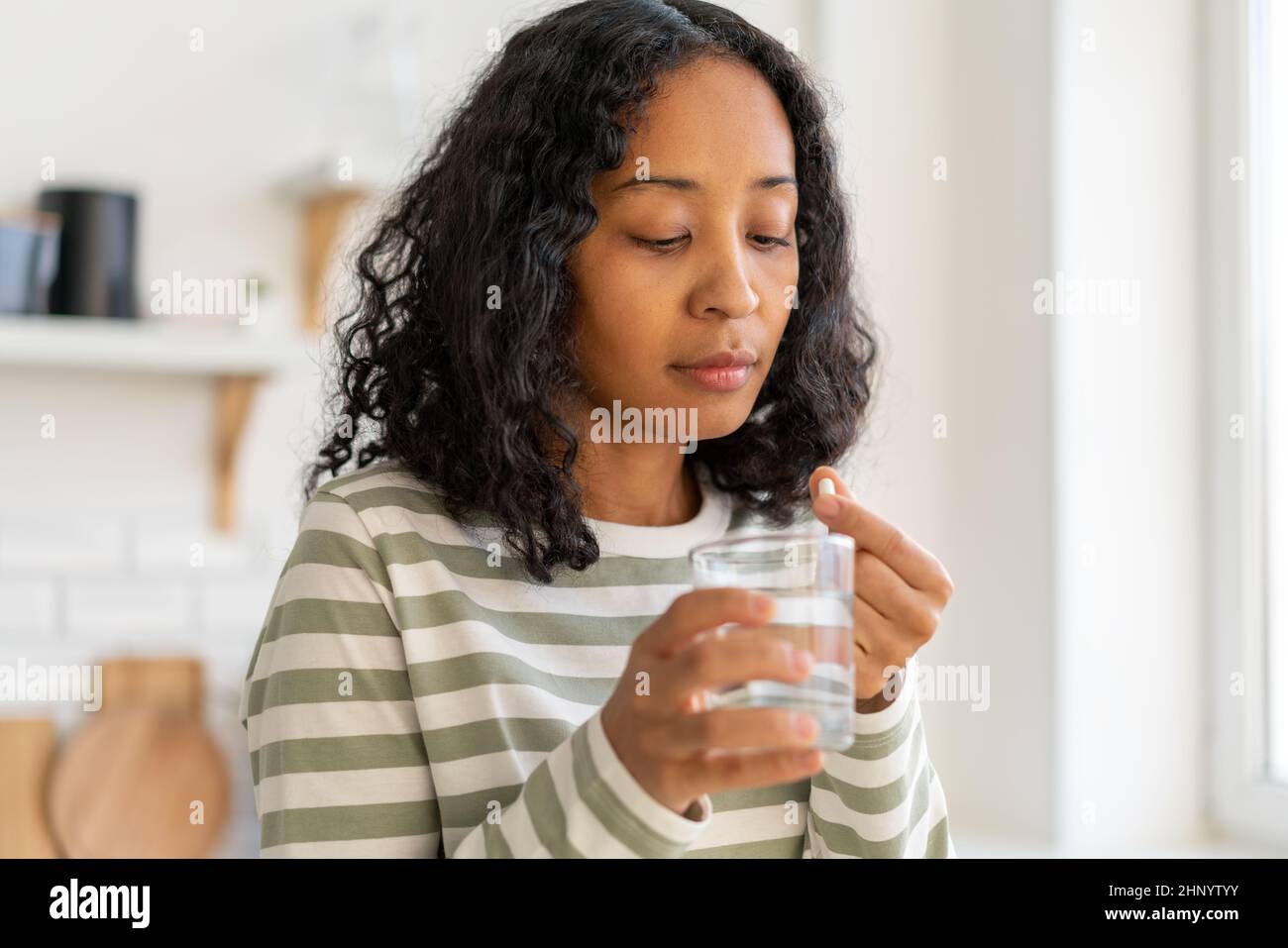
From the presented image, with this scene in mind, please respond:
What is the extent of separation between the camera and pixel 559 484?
93 centimetres

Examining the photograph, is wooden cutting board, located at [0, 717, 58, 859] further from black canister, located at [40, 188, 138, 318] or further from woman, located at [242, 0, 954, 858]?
→ woman, located at [242, 0, 954, 858]

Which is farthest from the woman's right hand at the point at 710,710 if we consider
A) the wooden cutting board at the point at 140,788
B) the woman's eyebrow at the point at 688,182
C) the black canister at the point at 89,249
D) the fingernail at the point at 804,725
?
the black canister at the point at 89,249

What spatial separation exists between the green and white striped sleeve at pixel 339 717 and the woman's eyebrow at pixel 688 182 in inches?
11.6

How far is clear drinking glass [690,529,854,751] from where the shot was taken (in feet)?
1.94

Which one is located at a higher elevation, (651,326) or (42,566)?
(651,326)

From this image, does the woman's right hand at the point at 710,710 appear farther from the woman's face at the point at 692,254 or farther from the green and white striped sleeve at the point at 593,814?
the woman's face at the point at 692,254

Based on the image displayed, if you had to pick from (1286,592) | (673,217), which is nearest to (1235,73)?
(1286,592)

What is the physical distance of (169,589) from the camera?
2.10m

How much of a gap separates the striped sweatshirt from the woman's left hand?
0.35 ft

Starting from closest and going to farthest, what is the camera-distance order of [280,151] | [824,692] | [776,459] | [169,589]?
[824,692], [776,459], [169,589], [280,151]

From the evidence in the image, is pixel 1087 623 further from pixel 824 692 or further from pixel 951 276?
pixel 824 692

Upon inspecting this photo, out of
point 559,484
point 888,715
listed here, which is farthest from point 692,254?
point 888,715

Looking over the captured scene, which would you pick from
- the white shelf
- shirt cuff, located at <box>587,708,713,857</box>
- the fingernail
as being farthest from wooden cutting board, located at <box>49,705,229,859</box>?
the fingernail
